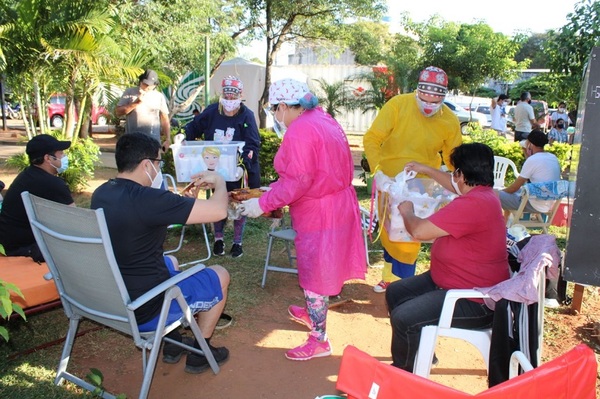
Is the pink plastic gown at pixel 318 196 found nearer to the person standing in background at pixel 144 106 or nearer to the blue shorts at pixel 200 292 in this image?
the blue shorts at pixel 200 292

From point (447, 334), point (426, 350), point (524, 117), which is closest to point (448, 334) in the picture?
point (447, 334)

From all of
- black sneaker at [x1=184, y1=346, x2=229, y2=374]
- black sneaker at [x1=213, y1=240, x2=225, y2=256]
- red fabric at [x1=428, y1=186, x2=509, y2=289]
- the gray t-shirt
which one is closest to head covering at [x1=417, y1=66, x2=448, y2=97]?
red fabric at [x1=428, y1=186, x2=509, y2=289]

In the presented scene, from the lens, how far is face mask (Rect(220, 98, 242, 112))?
17.4 ft

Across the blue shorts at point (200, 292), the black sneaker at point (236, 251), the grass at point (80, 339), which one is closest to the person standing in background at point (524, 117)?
the grass at point (80, 339)

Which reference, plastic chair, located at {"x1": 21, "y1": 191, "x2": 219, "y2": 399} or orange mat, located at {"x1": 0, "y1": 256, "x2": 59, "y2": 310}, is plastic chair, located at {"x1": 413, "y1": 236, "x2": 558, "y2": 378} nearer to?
plastic chair, located at {"x1": 21, "y1": 191, "x2": 219, "y2": 399}

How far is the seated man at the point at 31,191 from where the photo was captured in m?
3.64

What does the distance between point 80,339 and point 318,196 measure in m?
2.08

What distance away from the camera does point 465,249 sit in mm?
2816

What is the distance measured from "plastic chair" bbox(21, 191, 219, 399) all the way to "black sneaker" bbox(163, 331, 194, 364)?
57cm

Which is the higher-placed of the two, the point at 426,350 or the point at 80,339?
the point at 426,350

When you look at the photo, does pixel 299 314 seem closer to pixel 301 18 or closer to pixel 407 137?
pixel 407 137

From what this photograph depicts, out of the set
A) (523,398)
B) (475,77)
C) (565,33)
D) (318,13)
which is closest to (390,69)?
(318,13)

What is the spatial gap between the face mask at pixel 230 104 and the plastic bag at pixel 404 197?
200 centimetres

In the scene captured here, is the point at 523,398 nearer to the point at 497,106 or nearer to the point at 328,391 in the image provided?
the point at 328,391
